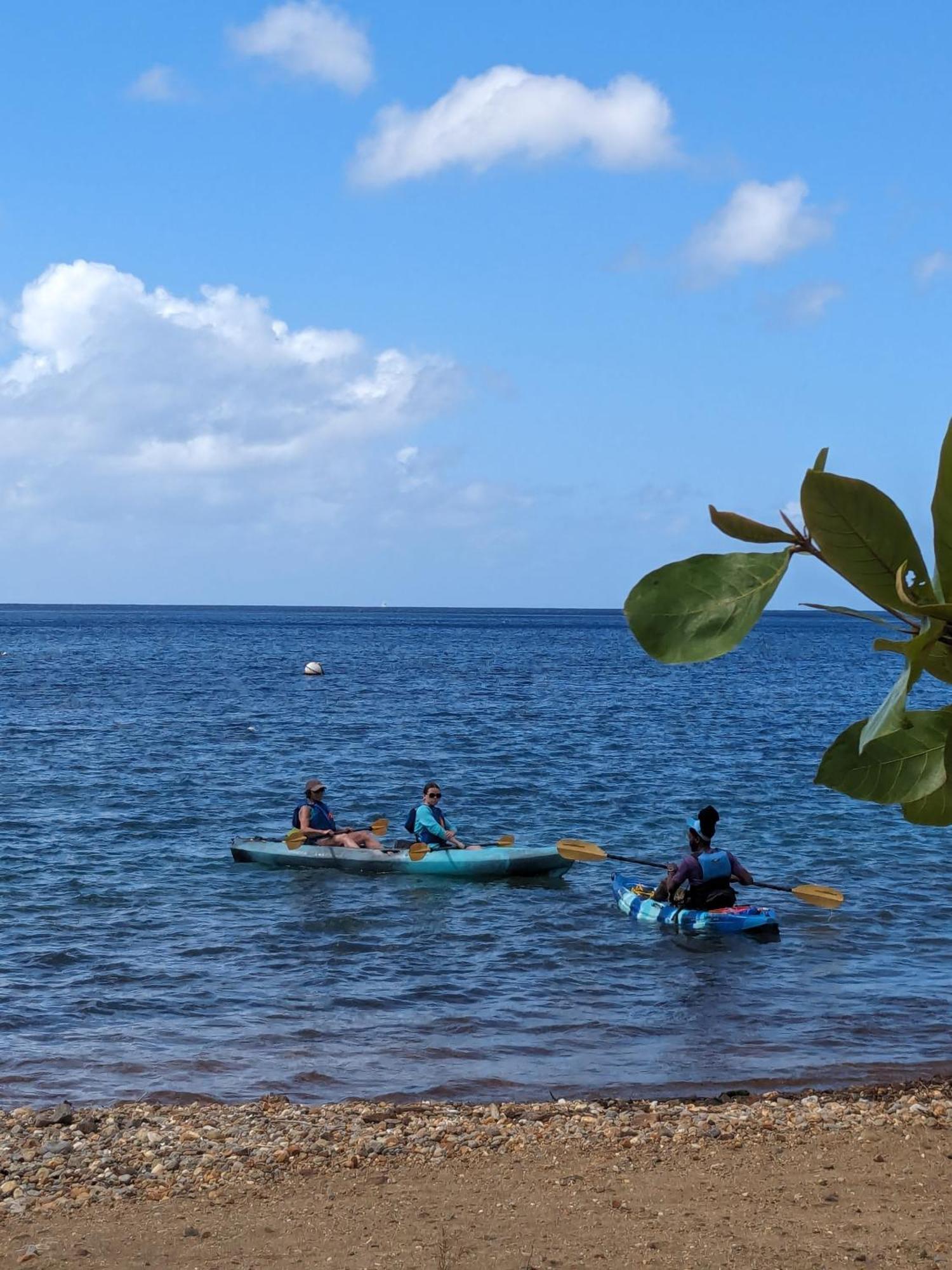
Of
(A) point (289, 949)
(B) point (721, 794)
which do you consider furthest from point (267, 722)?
(A) point (289, 949)

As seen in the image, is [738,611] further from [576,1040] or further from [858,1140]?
[576,1040]

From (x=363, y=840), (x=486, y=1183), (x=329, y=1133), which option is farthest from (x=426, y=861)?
(x=486, y=1183)

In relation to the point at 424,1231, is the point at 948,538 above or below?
above

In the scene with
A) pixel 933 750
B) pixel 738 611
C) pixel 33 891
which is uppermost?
pixel 738 611

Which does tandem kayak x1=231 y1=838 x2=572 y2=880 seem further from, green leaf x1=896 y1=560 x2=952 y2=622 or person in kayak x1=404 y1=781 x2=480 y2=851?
green leaf x1=896 y1=560 x2=952 y2=622

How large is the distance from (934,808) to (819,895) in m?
16.2

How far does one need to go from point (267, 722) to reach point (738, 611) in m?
46.1

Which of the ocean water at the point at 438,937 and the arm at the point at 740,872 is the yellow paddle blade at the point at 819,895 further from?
the arm at the point at 740,872

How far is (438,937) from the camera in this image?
1673 centimetres

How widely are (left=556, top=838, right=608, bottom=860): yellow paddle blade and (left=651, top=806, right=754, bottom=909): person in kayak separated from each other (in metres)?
1.67

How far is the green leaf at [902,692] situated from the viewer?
1277 millimetres

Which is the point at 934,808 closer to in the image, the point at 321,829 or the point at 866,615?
the point at 866,615

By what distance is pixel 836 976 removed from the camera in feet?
47.9

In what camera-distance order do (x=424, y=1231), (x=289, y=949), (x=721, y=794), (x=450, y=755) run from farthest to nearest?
(x=450, y=755) → (x=721, y=794) → (x=289, y=949) → (x=424, y=1231)
